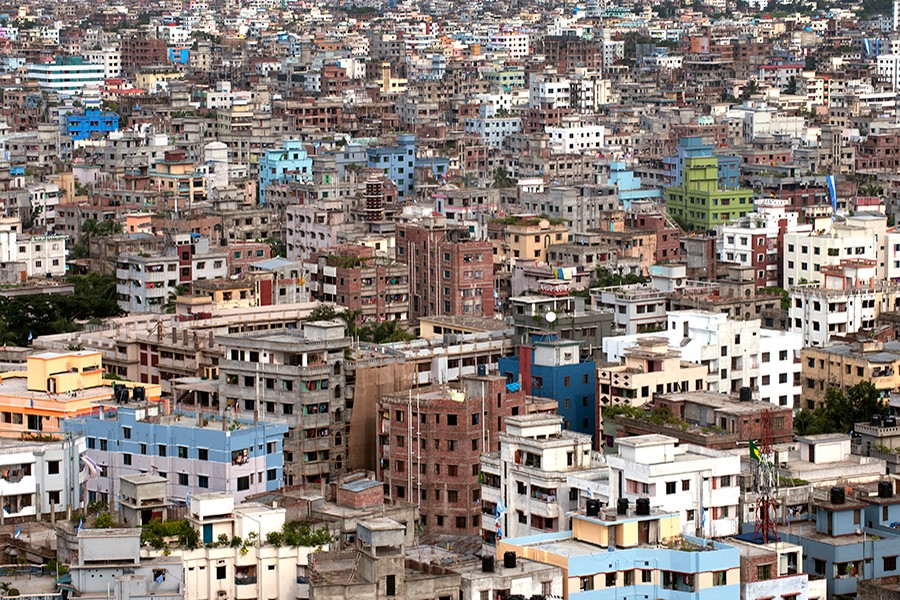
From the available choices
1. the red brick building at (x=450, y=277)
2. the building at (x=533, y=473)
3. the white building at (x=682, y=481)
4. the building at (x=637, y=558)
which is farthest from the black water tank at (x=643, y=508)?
the red brick building at (x=450, y=277)

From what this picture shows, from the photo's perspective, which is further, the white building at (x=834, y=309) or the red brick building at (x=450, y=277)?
the red brick building at (x=450, y=277)

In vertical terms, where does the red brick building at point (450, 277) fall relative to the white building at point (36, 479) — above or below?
above

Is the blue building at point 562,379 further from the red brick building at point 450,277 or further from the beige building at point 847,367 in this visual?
the red brick building at point 450,277

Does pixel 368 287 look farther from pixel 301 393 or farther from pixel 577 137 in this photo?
pixel 577 137

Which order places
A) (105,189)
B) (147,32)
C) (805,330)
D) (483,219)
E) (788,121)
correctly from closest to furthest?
(805,330), (483,219), (105,189), (788,121), (147,32)

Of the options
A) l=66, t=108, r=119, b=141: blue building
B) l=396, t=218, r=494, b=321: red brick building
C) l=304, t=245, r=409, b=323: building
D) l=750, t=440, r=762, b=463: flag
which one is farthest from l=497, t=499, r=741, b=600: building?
l=66, t=108, r=119, b=141: blue building

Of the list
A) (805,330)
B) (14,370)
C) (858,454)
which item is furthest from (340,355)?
(805,330)

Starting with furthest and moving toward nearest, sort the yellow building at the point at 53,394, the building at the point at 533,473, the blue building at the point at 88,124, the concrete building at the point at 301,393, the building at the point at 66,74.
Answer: the building at the point at 66,74 < the blue building at the point at 88,124 < the concrete building at the point at 301,393 < the yellow building at the point at 53,394 < the building at the point at 533,473

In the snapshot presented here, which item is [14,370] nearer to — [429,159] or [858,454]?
[858,454]
